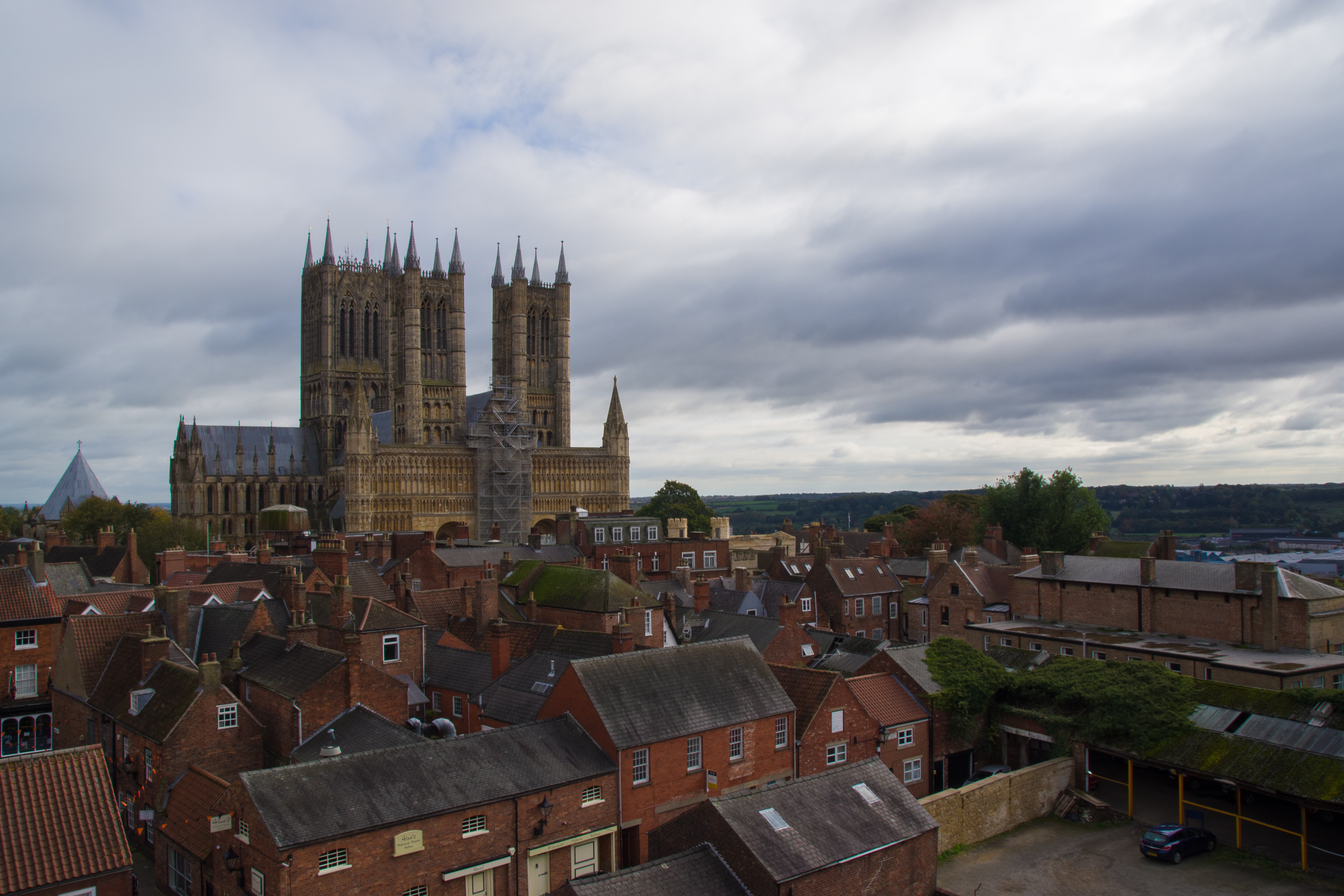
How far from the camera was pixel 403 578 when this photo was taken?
49.0 metres

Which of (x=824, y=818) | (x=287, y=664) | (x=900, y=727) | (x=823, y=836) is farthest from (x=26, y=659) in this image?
(x=900, y=727)

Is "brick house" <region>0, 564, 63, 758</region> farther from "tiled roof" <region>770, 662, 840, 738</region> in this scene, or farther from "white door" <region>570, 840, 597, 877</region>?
"tiled roof" <region>770, 662, 840, 738</region>

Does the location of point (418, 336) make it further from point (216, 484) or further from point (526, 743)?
point (526, 743)

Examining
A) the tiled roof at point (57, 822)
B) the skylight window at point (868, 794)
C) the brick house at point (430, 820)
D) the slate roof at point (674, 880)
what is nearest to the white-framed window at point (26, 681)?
the brick house at point (430, 820)

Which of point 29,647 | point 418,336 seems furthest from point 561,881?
point 418,336

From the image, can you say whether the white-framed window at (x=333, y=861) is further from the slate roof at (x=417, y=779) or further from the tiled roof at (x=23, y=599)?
the tiled roof at (x=23, y=599)

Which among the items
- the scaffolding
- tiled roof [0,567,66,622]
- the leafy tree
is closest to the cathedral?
the scaffolding

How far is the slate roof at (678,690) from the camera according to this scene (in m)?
26.4

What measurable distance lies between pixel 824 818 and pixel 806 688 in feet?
25.6

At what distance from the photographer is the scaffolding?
117 m

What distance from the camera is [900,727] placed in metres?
32.8

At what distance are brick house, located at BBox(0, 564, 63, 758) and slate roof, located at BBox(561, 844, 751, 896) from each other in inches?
1003

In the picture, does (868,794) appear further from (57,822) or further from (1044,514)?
(1044,514)

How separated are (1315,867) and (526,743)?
72.4ft
